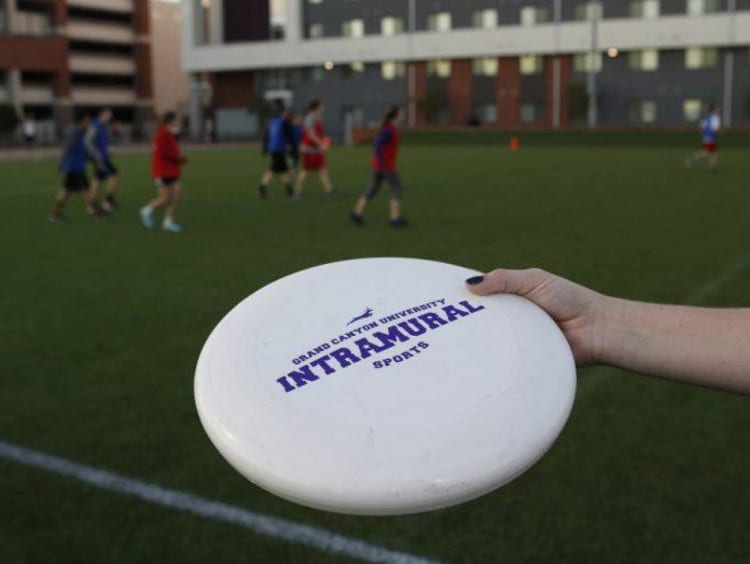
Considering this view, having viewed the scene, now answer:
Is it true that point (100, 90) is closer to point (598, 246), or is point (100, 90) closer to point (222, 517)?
point (598, 246)

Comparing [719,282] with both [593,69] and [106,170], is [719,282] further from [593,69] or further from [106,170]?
[593,69]

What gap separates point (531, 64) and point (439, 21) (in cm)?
767

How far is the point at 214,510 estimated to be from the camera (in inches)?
145

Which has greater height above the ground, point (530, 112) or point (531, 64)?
point (531, 64)

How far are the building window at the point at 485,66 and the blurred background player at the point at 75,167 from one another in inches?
2037

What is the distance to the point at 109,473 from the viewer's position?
4.08m

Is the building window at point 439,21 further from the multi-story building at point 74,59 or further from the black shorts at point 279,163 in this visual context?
the black shorts at point 279,163

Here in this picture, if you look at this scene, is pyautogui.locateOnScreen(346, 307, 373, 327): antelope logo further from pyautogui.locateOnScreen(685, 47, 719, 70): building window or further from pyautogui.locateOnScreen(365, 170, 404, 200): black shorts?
pyautogui.locateOnScreen(685, 47, 719, 70): building window

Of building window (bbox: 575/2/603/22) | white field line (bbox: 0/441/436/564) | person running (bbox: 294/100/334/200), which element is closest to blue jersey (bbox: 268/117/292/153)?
person running (bbox: 294/100/334/200)

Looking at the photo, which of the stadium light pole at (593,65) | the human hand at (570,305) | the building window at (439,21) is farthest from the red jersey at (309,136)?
the building window at (439,21)

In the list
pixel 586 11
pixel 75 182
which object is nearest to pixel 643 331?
pixel 75 182

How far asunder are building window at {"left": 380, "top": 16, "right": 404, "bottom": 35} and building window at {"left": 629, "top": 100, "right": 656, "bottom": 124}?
17945 millimetres

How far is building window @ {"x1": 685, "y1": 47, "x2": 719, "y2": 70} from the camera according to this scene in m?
58.1

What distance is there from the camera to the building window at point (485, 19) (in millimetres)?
62719
